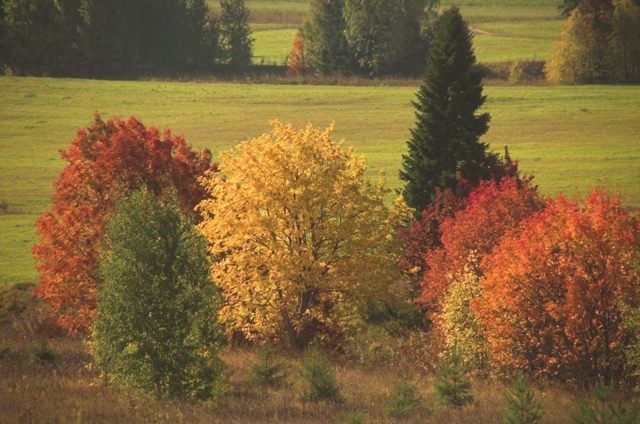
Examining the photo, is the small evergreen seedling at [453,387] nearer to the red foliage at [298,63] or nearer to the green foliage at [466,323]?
the green foliage at [466,323]

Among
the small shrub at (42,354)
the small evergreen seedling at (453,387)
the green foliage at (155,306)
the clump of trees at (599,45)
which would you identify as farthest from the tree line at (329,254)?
the clump of trees at (599,45)

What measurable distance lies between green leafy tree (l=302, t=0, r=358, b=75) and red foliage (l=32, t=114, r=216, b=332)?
82.1 m

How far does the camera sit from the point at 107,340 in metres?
26.0

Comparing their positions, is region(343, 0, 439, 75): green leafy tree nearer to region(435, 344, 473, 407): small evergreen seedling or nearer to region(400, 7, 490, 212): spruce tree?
region(400, 7, 490, 212): spruce tree

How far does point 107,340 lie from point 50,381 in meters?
4.24

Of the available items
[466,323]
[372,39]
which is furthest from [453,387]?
[372,39]

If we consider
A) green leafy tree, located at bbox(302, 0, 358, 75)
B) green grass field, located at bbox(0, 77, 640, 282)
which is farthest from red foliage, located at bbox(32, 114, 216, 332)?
green leafy tree, located at bbox(302, 0, 358, 75)

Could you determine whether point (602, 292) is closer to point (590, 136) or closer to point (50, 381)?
point (50, 381)

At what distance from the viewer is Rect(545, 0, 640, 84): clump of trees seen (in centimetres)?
10812

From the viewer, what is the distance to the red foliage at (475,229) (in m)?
38.5

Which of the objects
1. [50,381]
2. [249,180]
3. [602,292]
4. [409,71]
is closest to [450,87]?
[249,180]

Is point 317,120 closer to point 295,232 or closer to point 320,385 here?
point 295,232

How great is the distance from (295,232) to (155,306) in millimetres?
12172

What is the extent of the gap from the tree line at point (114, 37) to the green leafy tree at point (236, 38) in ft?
0.46
